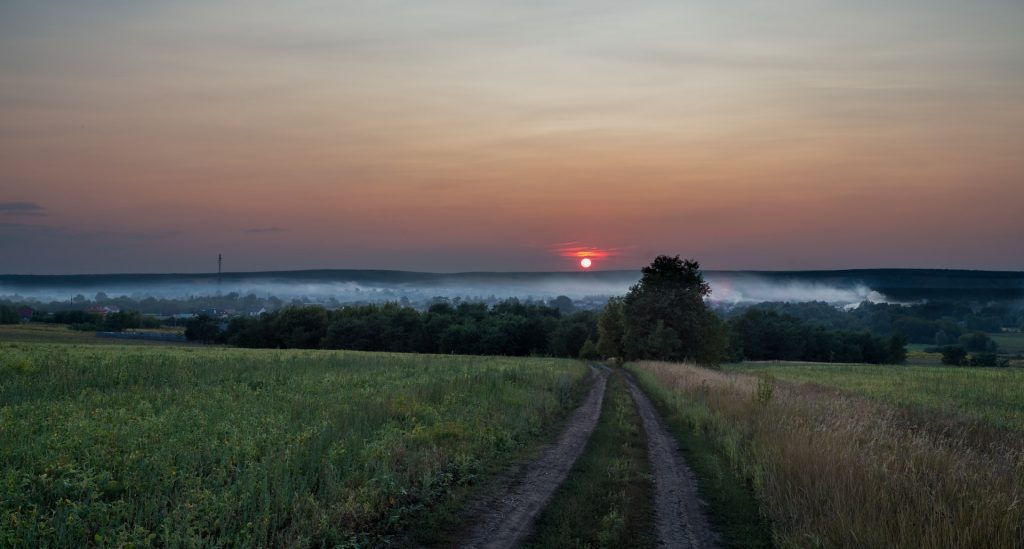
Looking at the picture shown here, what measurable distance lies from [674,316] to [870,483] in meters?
61.2

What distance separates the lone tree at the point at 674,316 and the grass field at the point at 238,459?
50503 millimetres

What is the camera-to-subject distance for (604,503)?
10.5 metres

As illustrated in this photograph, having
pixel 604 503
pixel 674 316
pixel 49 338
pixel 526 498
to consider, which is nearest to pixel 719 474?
pixel 604 503

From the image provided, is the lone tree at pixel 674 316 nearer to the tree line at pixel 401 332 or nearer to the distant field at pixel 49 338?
the tree line at pixel 401 332

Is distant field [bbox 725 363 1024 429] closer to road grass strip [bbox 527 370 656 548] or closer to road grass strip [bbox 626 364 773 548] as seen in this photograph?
road grass strip [bbox 626 364 773 548]

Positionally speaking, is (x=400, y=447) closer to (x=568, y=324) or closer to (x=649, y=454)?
(x=649, y=454)

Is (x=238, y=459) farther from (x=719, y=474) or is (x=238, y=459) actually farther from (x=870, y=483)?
(x=870, y=483)

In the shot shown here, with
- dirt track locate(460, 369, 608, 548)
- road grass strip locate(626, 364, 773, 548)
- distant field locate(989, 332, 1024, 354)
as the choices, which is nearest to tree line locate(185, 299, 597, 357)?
distant field locate(989, 332, 1024, 354)

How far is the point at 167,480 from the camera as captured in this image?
372 inches

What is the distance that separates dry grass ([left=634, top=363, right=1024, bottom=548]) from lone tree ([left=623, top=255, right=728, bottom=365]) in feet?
171

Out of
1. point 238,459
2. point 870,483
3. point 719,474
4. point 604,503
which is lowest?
point 719,474

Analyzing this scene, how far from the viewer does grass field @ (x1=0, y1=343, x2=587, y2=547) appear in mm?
8195

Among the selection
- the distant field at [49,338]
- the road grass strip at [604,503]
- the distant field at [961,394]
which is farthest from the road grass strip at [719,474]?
the distant field at [49,338]

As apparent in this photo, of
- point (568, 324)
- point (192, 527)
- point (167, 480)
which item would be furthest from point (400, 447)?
point (568, 324)
